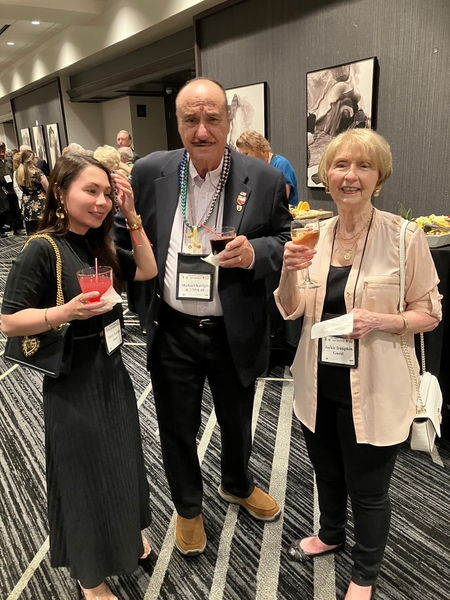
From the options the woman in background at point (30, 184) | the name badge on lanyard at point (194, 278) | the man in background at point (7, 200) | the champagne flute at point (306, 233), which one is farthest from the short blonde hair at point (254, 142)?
the man in background at point (7, 200)

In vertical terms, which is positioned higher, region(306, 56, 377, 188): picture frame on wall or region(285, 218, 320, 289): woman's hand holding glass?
region(306, 56, 377, 188): picture frame on wall

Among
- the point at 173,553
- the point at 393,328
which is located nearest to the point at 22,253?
the point at 393,328

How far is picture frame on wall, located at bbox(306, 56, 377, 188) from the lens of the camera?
3.60m

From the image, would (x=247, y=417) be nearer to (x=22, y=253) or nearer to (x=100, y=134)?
(x=22, y=253)

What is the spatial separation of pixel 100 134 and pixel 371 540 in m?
11.4

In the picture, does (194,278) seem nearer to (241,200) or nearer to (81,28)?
(241,200)

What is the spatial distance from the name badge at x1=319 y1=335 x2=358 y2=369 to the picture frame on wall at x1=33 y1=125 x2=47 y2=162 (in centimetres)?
1188

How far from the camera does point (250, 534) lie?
6.37 ft

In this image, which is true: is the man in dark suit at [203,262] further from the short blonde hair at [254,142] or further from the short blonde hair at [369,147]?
A: the short blonde hair at [254,142]

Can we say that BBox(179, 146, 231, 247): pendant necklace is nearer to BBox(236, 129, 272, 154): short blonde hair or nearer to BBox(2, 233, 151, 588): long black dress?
BBox(2, 233, 151, 588): long black dress

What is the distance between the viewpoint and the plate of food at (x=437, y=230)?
2.43 metres

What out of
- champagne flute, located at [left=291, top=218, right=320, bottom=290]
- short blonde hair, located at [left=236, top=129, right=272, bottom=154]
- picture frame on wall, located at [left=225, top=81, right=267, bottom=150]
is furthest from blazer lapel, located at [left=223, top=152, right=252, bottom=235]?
picture frame on wall, located at [left=225, top=81, right=267, bottom=150]

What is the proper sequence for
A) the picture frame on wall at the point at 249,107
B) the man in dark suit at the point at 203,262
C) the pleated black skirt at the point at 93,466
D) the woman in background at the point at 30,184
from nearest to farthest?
the pleated black skirt at the point at 93,466 → the man in dark suit at the point at 203,262 → the picture frame on wall at the point at 249,107 → the woman in background at the point at 30,184

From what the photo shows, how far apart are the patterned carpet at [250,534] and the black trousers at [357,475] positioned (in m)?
0.29
